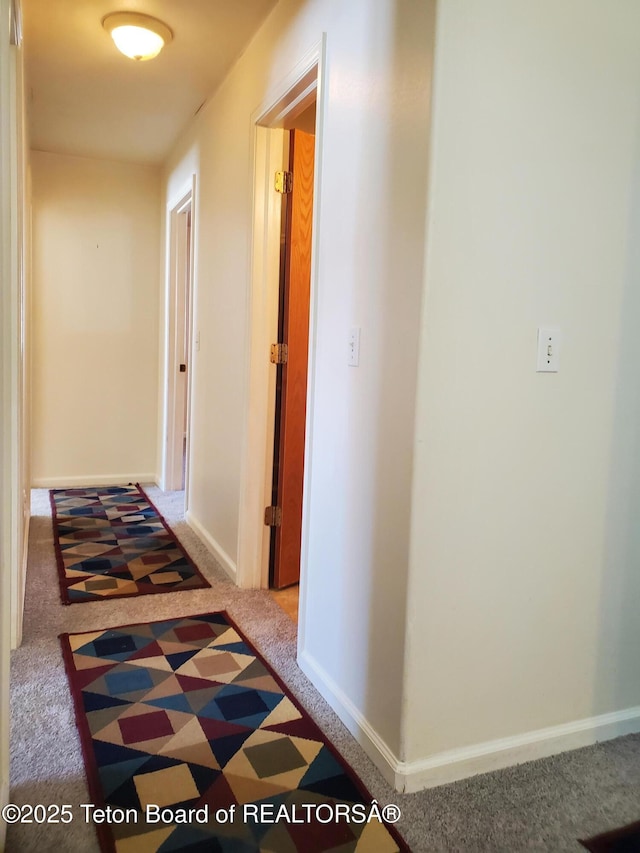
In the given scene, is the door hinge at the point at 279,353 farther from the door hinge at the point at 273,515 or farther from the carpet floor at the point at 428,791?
the carpet floor at the point at 428,791

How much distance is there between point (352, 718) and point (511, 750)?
0.43 metres

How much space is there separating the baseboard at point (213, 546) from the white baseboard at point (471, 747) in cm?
116

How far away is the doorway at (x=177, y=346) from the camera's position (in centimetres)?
463

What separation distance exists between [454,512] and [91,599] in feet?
5.80

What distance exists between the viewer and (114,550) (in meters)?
3.40

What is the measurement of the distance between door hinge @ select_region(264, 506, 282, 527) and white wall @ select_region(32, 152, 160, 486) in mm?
2424

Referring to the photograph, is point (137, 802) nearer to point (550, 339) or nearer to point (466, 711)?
point (466, 711)

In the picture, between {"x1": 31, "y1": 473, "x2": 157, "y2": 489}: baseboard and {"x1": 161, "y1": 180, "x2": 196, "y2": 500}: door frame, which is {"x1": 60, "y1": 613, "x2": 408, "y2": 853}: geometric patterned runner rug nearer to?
{"x1": 161, "y1": 180, "x2": 196, "y2": 500}: door frame

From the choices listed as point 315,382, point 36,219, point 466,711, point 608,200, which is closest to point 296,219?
point 315,382

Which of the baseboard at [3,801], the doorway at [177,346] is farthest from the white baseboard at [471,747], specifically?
the doorway at [177,346]

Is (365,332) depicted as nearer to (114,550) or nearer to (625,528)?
(625,528)

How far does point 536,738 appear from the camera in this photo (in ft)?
5.82

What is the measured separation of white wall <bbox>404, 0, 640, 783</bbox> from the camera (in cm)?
154

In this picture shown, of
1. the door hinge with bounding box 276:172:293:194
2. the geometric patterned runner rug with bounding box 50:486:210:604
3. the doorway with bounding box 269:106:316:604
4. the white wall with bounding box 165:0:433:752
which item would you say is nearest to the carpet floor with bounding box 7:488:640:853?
the white wall with bounding box 165:0:433:752
